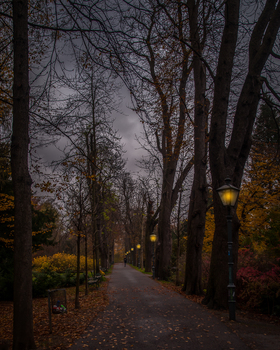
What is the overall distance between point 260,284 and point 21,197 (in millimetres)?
7194

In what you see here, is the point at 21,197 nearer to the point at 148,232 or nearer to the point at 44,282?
the point at 44,282

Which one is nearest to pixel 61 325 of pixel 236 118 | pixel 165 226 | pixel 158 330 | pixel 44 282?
pixel 158 330

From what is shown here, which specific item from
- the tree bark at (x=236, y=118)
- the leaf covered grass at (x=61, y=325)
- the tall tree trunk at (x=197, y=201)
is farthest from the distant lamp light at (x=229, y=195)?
the leaf covered grass at (x=61, y=325)

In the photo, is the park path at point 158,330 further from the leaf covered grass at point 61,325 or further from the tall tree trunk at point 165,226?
the tall tree trunk at point 165,226

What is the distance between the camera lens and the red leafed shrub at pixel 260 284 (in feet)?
26.2

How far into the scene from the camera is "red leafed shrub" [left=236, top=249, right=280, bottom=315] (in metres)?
8.00

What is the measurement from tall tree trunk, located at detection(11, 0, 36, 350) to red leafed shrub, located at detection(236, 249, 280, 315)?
21.2 feet

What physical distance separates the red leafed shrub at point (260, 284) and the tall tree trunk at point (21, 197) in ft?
21.2

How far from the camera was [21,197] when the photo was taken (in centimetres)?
516

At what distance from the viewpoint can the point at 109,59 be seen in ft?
20.6

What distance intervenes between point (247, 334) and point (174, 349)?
1.89 metres

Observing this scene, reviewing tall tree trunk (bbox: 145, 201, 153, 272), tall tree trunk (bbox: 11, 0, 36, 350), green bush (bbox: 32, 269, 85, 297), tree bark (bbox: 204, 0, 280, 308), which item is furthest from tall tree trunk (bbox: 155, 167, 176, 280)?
tall tree trunk (bbox: 11, 0, 36, 350)

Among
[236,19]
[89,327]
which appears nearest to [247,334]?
[89,327]

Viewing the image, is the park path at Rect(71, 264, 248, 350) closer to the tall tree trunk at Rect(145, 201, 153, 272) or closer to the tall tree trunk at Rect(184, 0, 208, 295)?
the tall tree trunk at Rect(184, 0, 208, 295)
